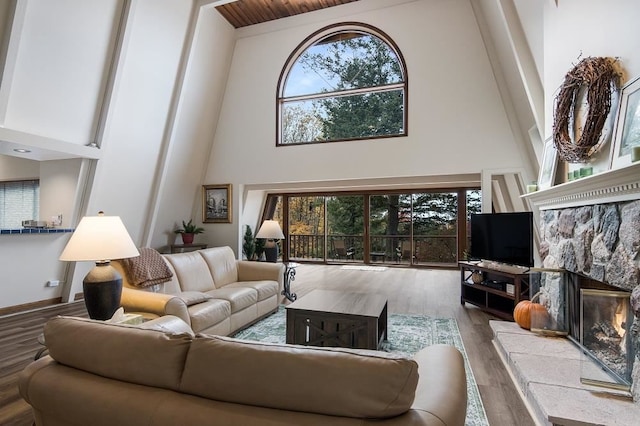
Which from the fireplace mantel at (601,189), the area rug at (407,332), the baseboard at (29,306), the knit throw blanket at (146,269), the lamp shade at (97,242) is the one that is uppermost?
the fireplace mantel at (601,189)

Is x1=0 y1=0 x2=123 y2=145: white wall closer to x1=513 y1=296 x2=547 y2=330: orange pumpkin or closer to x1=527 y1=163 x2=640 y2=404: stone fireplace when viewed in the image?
x1=527 y1=163 x2=640 y2=404: stone fireplace

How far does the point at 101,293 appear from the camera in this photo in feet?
6.94

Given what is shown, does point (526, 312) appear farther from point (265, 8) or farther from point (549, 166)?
point (265, 8)

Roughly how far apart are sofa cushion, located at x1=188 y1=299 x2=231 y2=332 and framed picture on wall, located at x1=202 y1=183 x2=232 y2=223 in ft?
11.2

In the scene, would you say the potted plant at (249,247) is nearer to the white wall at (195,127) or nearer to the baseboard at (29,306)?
the white wall at (195,127)

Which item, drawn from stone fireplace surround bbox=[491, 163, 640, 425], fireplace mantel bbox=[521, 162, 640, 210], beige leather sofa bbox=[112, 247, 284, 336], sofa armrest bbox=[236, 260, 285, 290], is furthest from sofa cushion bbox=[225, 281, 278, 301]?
fireplace mantel bbox=[521, 162, 640, 210]

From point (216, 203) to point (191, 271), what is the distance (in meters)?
2.99

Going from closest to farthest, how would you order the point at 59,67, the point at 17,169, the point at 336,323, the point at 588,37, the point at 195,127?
the point at 588,37
the point at 336,323
the point at 59,67
the point at 195,127
the point at 17,169

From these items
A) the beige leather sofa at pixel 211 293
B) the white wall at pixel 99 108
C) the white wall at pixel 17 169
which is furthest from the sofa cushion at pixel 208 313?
the white wall at pixel 17 169

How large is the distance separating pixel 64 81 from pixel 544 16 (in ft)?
16.5

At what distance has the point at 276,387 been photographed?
958mm

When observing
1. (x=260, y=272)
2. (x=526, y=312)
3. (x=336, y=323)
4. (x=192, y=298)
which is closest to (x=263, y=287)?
(x=260, y=272)

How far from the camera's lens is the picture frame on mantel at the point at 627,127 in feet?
5.79

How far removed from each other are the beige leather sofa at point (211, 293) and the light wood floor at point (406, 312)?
0.93 meters
